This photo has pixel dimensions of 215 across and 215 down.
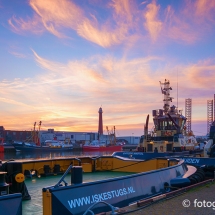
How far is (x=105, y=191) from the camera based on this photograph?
6086 millimetres

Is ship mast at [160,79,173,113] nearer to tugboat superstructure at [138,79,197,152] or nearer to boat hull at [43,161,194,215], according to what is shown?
tugboat superstructure at [138,79,197,152]

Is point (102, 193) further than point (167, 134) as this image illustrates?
No

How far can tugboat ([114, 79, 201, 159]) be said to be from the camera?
92.8ft

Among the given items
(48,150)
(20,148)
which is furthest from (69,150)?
(20,148)

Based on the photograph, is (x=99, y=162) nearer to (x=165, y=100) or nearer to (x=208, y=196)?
(x=208, y=196)

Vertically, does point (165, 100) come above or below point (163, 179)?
above

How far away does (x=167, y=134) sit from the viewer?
29.5 meters

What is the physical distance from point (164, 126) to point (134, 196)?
23950mm

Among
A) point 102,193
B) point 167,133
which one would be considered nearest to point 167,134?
point 167,133

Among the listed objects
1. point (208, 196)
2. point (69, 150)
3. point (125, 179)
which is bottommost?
point (69, 150)

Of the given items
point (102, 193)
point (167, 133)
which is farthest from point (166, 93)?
point (102, 193)

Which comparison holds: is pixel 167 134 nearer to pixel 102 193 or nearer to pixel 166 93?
pixel 166 93

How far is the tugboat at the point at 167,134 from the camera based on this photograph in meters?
28.3

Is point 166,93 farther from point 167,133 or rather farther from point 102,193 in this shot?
point 102,193
